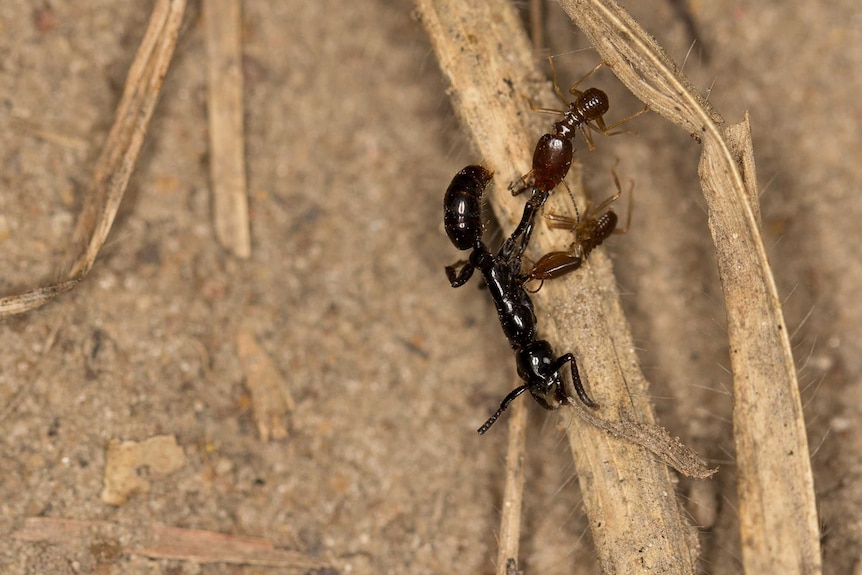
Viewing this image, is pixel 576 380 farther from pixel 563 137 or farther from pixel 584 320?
pixel 563 137

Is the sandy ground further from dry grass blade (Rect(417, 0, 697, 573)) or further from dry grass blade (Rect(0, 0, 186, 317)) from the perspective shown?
dry grass blade (Rect(417, 0, 697, 573))

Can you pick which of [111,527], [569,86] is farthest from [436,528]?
[569,86]

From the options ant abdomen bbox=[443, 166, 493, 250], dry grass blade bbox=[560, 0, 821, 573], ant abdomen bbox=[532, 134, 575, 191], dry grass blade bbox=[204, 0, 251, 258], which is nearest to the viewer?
dry grass blade bbox=[560, 0, 821, 573]

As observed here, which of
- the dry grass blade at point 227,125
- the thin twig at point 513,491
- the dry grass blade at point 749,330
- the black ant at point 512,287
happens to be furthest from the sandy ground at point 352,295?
the dry grass blade at point 749,330

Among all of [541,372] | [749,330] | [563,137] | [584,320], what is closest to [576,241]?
[584,320]

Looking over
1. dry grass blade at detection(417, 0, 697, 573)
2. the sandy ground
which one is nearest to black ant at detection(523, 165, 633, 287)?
dry grass blade at detection(417, 0, 697, 573)
